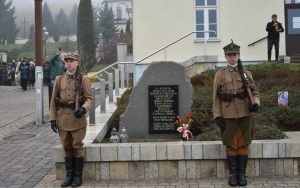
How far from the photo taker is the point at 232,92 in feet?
22.0

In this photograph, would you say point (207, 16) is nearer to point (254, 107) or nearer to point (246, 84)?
point (246, 84)

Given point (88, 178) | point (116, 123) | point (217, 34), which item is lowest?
point (88, 178)

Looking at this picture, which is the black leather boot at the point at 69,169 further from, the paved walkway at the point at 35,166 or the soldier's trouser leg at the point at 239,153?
the soldier's trouser leg at the point at 239,153

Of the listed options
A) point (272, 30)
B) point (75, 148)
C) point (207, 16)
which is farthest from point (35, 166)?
point (207, 16)

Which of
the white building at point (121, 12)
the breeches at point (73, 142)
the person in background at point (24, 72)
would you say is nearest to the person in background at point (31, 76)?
the person in background at point (24, 72)

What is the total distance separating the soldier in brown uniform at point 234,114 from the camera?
21.9ft

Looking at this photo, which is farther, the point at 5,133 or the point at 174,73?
the point at 5,133

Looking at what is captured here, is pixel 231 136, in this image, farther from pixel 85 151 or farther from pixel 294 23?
pixel 294 23

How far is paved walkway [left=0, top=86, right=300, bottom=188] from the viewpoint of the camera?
680cm

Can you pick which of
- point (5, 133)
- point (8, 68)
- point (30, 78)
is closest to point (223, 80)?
point (5, 133)

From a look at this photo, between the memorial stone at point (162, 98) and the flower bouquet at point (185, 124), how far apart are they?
0.29 meters

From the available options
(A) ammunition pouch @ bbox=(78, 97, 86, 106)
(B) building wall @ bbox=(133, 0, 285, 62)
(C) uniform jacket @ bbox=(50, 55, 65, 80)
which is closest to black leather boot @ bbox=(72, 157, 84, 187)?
(A) ammunition pouch @ bbox=(78, 97, 86, 106)

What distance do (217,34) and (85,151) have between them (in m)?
14.4

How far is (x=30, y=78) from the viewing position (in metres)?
26.6
